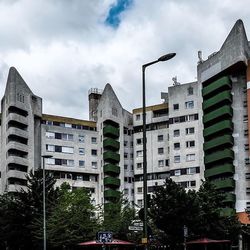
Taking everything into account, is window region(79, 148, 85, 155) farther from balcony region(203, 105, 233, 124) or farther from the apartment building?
balcony region(203, 105, 233, 124)

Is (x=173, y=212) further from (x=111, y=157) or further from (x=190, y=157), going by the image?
(x=111, y=157)

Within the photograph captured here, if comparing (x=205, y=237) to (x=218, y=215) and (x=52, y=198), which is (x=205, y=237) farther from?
(x=52, y=198)

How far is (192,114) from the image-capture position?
10881cm

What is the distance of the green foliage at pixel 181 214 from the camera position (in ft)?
190

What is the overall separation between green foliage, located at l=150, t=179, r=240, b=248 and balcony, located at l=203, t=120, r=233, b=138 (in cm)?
3344

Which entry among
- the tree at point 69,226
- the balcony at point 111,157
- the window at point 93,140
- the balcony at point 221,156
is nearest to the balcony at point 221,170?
the balcony at point 221,156

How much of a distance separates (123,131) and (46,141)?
53.7ft

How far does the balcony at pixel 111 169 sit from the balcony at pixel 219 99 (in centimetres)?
2287

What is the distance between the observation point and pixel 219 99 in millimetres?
100250

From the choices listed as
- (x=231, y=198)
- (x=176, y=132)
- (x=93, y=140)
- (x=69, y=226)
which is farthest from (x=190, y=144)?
(x=69, y=226)

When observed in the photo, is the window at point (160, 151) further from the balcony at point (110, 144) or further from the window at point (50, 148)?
the window at point (50, 148)

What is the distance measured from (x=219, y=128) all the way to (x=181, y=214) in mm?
43198

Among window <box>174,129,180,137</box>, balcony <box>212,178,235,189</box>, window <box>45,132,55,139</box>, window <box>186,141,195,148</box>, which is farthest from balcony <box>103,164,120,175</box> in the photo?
balcony <box>212,178,235,189</box>

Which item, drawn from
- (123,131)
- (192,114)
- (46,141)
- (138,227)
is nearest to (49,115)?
(46,141)
